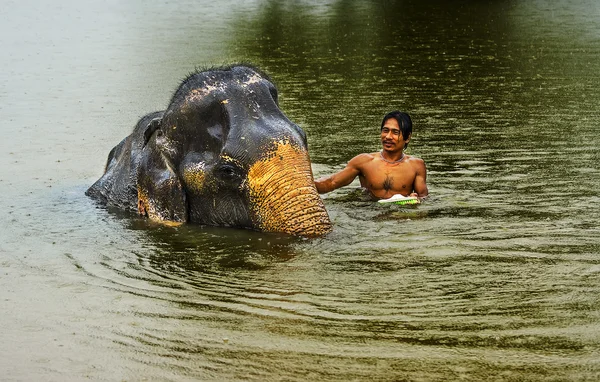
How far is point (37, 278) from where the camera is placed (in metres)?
8.16

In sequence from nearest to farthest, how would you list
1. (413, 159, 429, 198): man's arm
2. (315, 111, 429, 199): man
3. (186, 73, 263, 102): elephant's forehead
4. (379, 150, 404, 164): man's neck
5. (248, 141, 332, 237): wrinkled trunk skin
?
(248, 141, 332, 237): wrinkled trunk skin, (186, 73, 263, 102): elephant's forehead, (413, 159, 429, 198): man's arm, (315, 111, 429, 199): man, (379, 150, 404, 164): man's neck

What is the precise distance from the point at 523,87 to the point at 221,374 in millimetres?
11126

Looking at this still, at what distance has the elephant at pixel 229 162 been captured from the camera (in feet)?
28.7

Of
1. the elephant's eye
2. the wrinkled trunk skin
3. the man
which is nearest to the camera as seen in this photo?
the wrinkled trunk skin

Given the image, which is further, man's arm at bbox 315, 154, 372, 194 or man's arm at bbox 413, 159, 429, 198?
man's arm at bbox 315, 154, 372, 194

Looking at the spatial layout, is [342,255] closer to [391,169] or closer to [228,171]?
[228,171]

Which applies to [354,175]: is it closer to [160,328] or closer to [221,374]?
[160,328]

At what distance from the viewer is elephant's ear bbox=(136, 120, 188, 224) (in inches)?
367

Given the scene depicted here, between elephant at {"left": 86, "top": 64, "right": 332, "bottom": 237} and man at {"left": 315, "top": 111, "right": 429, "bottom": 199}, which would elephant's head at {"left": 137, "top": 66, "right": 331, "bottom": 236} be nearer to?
elephant at {"left": 86, "top": 64, "right": 332, "bottom": 237}

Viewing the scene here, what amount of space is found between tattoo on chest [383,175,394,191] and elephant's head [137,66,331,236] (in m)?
1.46

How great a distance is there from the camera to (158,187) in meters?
9.39

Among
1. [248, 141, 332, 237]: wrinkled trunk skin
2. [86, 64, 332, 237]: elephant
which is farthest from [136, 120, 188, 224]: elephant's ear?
[248, 141, 332, 237]: wrinkled trunk skin

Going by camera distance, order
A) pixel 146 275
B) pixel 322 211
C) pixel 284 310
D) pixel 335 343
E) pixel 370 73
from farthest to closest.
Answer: pixel 370 73
pixel 322 211
pixel 146 275
pixel 284 310
pixel 335 343

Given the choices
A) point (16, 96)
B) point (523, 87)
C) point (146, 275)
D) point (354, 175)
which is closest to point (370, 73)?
point (523, 87)
